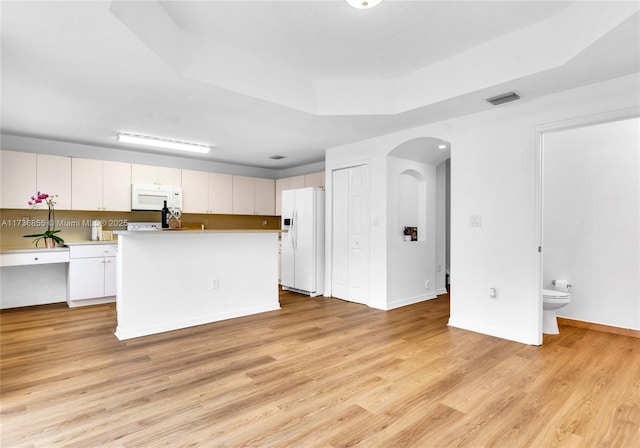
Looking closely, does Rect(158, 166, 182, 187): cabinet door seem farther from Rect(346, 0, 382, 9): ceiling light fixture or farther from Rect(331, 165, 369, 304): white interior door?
Rect(346, 0, 382, 9): ceiling light fixture

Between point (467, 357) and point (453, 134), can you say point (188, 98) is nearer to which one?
point (453, 134)

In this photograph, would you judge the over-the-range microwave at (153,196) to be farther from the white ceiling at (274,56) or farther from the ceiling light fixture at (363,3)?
the ceiling light fixture at (363,3)

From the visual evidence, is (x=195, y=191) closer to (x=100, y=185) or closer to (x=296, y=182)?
(x=100, y=185)

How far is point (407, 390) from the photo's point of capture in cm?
240

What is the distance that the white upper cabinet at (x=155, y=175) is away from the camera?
18.1 ft

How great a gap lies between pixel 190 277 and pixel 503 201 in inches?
136

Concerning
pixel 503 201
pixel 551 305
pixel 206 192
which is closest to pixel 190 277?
pixel 206 192

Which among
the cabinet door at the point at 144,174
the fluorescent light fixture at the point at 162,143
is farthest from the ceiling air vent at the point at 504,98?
the cabinet door at the point at 144,174

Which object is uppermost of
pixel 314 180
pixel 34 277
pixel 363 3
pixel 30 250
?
pixel 363 3

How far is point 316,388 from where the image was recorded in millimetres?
2422

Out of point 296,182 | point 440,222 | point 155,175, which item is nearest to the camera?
point 155,175

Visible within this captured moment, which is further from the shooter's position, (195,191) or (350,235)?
(195,191)

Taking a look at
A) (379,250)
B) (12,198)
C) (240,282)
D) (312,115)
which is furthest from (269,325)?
(12,198)

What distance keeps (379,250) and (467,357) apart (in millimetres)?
1963
